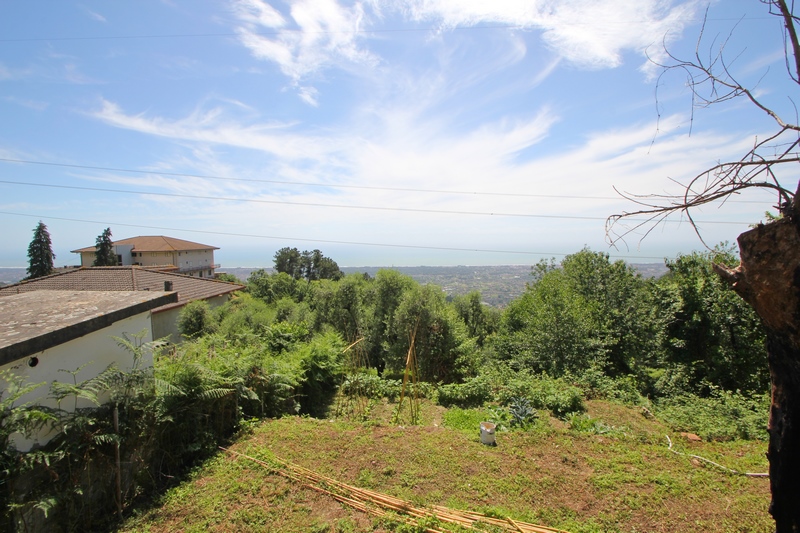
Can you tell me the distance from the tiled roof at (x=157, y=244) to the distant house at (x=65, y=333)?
4066 cm

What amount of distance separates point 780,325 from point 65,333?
19.9 feet

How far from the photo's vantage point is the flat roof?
11.3 feet

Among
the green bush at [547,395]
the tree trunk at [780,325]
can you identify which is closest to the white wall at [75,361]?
the tree trunk at [780,325]

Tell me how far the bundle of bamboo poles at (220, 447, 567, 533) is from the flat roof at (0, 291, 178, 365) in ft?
9.08

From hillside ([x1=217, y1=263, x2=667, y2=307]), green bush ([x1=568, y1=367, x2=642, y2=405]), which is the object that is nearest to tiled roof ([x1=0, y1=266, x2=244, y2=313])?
hillside ([x1=217, y1=263, x2=667, y2=307])

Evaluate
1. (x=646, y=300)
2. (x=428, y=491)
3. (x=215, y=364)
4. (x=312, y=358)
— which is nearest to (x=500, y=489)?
(x=428, y=491)

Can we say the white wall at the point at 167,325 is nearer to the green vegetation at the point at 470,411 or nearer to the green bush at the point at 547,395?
the green vegetation at the point at 470,411

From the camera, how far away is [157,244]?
41.0 metres

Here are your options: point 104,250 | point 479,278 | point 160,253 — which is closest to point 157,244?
point 160,253

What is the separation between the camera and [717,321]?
Result: 10695 mm

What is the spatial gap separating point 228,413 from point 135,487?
1.51 meters

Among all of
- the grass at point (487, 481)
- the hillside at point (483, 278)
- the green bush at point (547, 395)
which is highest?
the hillside at point (483, 278)

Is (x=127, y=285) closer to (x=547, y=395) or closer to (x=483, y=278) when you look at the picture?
(x=547, y=395)

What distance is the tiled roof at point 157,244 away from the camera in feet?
129
